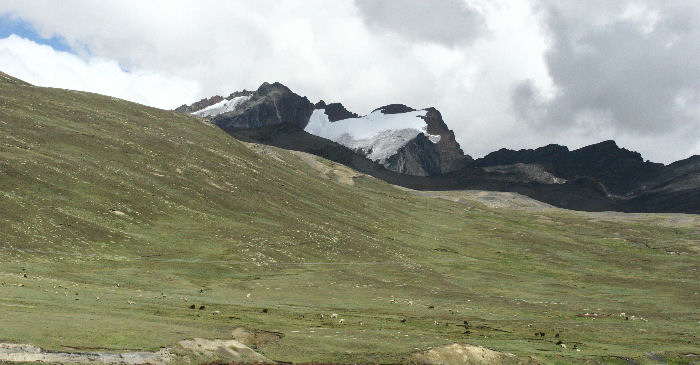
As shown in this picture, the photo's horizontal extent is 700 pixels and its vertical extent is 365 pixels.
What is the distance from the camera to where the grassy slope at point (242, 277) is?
181 ft

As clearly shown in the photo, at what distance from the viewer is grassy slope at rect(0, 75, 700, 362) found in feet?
181

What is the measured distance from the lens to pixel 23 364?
37.5 meters

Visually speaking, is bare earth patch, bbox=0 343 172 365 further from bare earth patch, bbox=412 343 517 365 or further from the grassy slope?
bare earth patch, bbox=412 343 517 365

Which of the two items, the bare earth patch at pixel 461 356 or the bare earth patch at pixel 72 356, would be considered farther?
the bare earth patch at pixel 461 356

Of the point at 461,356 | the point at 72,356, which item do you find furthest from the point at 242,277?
the point at 72,356

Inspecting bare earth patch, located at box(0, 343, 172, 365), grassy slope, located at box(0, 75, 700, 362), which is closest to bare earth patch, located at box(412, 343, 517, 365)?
grassy slope, located at box(0, 75, 700, 362)

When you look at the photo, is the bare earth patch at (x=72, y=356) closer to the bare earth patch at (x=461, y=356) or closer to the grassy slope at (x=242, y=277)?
the grassy slope at (x=242, y=277)

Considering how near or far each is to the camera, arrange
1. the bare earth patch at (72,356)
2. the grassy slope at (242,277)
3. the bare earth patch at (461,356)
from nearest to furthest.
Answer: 1. the bare earth patch at (72,356)
2. the bare earth patch at (461,356)
3. the grassy slope at (242,277)

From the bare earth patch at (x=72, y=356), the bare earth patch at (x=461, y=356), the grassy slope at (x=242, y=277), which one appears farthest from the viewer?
the grassy slope at (x=242, y=277)

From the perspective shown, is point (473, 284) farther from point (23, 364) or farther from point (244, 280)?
point (23, 364)

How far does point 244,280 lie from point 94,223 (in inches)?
1360

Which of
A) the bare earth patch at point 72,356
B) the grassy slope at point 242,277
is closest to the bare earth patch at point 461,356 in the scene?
the grassy slope at point 242,277

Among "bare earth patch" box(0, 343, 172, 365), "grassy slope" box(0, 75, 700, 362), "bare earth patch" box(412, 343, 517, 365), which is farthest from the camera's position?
"grassy slope" box(0, 75, 700, 362)

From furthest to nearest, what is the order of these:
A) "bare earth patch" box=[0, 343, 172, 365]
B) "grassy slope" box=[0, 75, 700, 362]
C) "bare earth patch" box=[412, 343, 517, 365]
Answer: "grassy slope" box=[0, 75, 700, 362]
"bare earth patch" box=[412, 343, 517, 365]
"bare earth patch" box=[0, 343, 172, 365]
